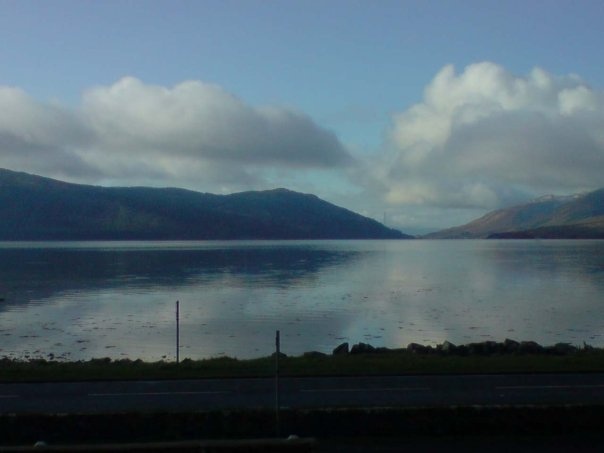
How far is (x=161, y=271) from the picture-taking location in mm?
79688

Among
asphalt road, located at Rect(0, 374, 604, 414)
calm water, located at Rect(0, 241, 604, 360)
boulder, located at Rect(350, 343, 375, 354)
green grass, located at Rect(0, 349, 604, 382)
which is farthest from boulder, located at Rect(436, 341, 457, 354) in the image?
asphalt road, located at Rect(0, 374, 604, 414)

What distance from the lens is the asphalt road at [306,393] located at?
1303 centimetres

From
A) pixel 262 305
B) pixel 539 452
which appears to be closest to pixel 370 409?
pixel 539 452

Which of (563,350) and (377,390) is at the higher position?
(377,390)

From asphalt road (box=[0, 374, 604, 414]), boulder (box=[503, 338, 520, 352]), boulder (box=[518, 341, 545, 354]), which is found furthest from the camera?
boulder (box=[503, 338, 520, 352])

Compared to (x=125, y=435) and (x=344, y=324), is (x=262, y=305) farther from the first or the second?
(x=125, y=435)

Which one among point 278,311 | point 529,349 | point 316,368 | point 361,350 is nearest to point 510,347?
point 529,349

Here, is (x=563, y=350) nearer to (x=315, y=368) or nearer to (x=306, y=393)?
(x=315, y=368)

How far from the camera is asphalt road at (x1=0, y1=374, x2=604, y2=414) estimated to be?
13031 millimetres

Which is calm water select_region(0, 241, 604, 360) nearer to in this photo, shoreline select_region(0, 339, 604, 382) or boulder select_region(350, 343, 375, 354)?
boulder select_region(350, 343, 375, 354)

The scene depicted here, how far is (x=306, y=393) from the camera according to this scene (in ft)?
46.2

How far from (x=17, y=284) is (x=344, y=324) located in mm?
35501

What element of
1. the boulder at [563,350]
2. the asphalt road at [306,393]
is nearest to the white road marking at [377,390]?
the asphalt road at [306,393]

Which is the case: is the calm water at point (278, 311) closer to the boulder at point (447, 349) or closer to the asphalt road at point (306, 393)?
the boulder at point (447, 349)
